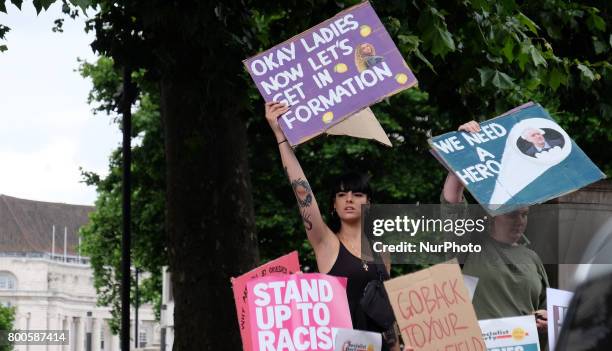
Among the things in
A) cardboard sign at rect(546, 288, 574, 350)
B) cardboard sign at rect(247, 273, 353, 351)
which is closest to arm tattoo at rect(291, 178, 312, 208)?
cardboard sign at rect(247, 273, 353, 351)

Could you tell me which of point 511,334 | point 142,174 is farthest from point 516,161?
point 142,174

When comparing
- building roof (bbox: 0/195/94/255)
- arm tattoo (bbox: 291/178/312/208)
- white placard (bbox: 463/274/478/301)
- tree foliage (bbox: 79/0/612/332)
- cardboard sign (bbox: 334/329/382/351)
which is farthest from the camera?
building roof (bbox: 0/195/94/255)

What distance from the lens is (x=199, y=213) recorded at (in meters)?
11.0

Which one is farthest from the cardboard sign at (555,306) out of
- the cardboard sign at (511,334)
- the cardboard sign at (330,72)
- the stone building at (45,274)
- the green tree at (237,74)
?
the stone building at (45,274)

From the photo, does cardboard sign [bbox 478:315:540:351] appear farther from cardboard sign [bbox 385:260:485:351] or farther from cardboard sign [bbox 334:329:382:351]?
cardboard sign [bbox 334:329:382:351]

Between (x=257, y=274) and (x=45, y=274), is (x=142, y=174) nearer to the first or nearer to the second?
(x=257, y=274)

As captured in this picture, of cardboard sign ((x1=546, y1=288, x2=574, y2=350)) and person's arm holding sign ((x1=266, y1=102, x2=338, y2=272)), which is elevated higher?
person's arm holding sign ((x1=266, y1=102, x2=338, y2=272))

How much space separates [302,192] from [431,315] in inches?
42.6

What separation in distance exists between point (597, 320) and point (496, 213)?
136 inches

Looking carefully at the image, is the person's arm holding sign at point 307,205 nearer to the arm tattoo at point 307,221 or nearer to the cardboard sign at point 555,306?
the arm tattoo at point 307,221

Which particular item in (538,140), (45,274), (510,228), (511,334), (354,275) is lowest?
(511,334)

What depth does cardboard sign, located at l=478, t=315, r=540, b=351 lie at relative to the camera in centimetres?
590

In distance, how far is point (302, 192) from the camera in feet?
21.8

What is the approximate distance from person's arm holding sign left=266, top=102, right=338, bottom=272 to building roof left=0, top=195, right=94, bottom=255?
162m
